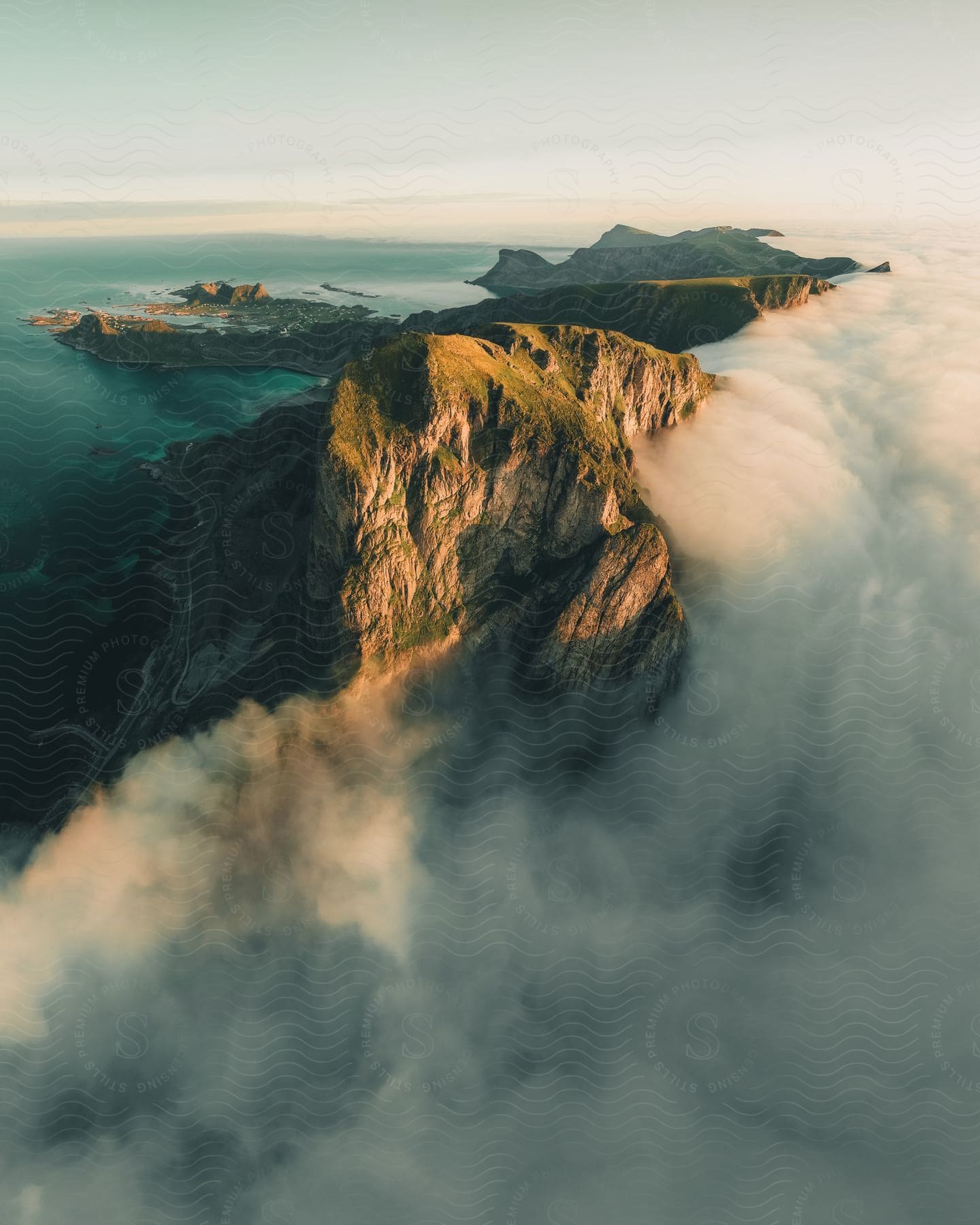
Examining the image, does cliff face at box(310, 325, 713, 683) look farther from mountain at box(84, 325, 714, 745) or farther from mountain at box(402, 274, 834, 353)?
mountain at box(402, 274, 834, 353)

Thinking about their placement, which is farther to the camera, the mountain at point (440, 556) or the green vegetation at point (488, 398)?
the mountain at point (440, 556)

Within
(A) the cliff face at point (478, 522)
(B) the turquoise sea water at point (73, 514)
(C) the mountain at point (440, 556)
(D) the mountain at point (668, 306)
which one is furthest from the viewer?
(D) the mountain at point (668, 306)

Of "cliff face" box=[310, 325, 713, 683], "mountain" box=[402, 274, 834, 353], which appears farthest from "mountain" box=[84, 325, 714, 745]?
"mountain" box=[402, 274, 834, 353]

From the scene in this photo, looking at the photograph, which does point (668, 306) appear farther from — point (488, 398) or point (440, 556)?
point (440, 556)

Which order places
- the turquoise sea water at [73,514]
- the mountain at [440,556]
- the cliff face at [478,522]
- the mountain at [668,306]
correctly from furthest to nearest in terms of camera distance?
1. the mountain at [668,306]
2. the turquoise sea water at [73,514]
3. the mountain at [440,556]
4. the cliff face at [478,522]

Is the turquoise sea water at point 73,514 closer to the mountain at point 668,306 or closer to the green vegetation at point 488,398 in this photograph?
the green vegetation at point 488,398

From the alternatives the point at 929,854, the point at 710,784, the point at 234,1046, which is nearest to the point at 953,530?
the point at 929,854

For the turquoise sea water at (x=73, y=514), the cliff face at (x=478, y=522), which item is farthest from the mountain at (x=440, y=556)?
the turquoise sea water at (x=73, y=514)
